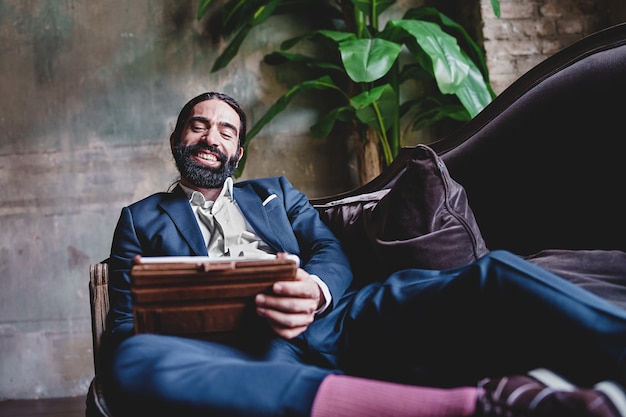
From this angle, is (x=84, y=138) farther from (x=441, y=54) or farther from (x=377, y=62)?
(x=441, y=54)

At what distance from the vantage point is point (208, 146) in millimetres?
1710

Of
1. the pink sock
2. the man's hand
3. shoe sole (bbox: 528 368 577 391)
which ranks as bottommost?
the pink sock

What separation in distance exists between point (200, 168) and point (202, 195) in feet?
0.29

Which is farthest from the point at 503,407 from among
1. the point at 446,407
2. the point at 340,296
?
the point at 340,296

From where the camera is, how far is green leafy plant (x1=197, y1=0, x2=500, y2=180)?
208 centimetres

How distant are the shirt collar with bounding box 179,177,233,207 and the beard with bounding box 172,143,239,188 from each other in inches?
0.9

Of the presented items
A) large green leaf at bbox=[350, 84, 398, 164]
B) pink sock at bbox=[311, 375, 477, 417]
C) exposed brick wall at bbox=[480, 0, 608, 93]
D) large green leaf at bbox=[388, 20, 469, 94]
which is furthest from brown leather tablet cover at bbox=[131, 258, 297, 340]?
exposed brick wall at bbox=[480, 0, 608, 93]

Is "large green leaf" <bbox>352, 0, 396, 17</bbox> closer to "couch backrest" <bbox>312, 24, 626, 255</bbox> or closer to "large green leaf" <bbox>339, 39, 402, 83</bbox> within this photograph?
"large green leaf" <bbox>339, 39, 402, 83</bbox>

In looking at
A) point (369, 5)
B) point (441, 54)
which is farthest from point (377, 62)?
point (369, 5)

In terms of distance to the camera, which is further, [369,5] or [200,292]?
[369,5]

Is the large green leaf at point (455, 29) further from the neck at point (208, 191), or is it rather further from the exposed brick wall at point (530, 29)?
the neck at point (208, 191)

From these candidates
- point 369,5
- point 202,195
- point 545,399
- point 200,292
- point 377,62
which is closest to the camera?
point 545,399

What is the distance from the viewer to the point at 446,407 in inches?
29.0

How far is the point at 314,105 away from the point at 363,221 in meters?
1.39
